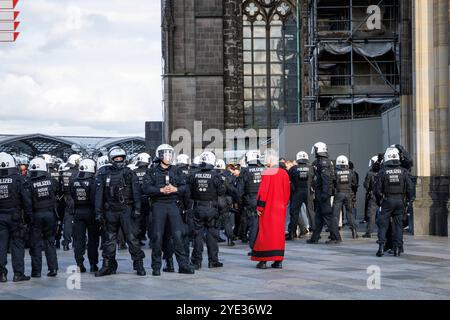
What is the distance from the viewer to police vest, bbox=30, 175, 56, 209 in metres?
14.5

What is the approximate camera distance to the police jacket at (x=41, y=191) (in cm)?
1451

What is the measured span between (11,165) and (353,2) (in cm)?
2331

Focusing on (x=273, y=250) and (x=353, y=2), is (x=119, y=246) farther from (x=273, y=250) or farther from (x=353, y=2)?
(x=353, y=2)

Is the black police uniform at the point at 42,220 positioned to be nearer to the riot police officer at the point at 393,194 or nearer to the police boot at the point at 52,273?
the police boot at the point at 52,273

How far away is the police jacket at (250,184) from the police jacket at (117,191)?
4018 mm

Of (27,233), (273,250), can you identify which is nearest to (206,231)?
(273,250)

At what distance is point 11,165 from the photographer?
46.8ft

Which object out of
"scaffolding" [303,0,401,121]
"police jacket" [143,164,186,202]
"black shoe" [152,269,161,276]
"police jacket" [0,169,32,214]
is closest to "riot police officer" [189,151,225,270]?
"police jacket" [143,164,186,202]

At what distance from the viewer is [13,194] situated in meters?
14.1

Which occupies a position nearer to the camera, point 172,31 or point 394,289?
point 394,289

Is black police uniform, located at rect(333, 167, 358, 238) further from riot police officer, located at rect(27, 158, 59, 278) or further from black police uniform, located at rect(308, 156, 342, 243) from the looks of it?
riot police officer, located at rect(27, 158, 59, 278)

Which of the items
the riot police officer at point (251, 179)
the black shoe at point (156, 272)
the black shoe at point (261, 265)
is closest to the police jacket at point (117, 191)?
the black shoe at point (156, 272)

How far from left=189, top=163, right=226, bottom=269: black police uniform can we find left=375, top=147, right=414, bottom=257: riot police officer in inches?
125

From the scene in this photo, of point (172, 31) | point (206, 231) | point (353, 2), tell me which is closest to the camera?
point (206, 231)
